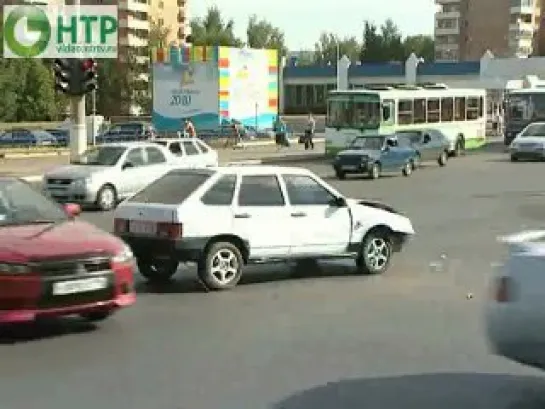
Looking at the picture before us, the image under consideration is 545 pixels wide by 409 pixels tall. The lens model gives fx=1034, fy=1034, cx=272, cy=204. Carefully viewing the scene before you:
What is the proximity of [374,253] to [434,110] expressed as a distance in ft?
106

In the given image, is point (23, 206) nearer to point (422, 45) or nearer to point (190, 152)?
point (190, 152)

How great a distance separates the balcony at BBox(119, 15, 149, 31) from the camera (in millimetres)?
131125

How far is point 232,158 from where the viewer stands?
44406 mm

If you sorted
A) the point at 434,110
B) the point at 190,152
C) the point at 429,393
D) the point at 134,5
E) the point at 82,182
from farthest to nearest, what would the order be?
1. the point at 134,5
2. the point at 434,110
3. the point at 190,152
4. the point at 82,182
5. the point at 429,393

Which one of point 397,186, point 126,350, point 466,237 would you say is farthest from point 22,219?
point 397,186

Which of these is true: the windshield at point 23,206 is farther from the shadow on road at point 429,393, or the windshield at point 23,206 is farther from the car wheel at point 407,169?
the car wheel at point 407,169

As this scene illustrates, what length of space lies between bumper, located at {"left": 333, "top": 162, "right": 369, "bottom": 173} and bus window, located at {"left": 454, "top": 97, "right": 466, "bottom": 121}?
46.6 feet

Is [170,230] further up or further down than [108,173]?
further down

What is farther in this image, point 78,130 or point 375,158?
point 375,158

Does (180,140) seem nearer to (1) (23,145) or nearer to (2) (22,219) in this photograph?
(2) (22,219)

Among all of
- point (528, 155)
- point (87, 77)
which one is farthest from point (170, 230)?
point (528, 155)

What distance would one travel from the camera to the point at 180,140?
28047mm

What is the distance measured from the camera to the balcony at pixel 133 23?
131 m

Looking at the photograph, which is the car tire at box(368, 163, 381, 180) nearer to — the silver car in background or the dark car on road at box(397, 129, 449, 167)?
the dark car on road at box(397, 129, 449, 167)
